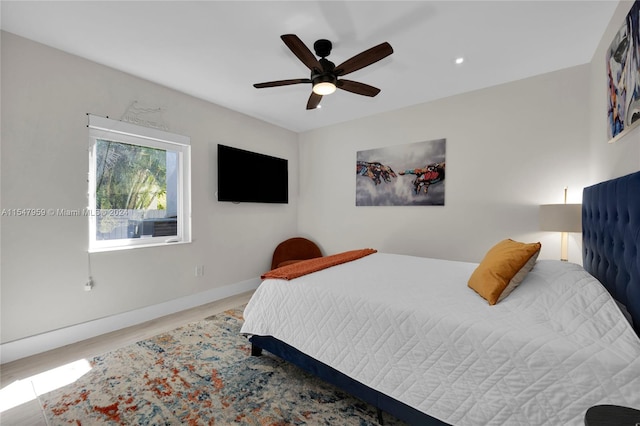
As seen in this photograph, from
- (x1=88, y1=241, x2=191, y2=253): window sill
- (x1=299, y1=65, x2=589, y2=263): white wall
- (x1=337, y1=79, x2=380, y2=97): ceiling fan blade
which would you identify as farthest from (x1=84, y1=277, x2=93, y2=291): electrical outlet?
(x1=299, y1=65, x2=589, y2=263): white wall

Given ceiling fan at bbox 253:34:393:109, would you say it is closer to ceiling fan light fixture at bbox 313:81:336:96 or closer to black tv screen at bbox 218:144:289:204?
ceiling fan light fixture at bbox 313:81:336:96

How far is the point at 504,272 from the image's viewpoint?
4.77ft

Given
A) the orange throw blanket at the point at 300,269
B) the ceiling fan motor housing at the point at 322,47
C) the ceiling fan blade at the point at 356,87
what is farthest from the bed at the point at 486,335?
the ceiling fan motor housing at the point at 322,47

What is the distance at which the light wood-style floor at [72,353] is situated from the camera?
154cm

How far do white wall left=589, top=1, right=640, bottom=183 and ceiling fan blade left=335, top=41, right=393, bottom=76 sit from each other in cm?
144

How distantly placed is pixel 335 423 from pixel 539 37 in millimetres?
3150

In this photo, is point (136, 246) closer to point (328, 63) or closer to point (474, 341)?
point (328, 63)

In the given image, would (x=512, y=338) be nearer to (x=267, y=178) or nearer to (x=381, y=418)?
(x=381, y=418)

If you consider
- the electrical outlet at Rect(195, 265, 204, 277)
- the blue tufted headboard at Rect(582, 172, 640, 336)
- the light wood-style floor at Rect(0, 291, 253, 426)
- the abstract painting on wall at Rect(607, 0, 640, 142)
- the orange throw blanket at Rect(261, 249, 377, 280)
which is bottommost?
the light wood-style floor at Rect(0, 291, 253, 426)


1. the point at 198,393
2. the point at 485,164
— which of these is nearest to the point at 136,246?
the point at 198,393

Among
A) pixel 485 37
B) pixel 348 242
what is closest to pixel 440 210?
pixel 348 242

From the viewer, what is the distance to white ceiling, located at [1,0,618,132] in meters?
1.81

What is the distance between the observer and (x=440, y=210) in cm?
328

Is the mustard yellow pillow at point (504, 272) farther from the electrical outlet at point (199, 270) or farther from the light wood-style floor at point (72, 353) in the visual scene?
the electrical outlet at point (199, 270)
